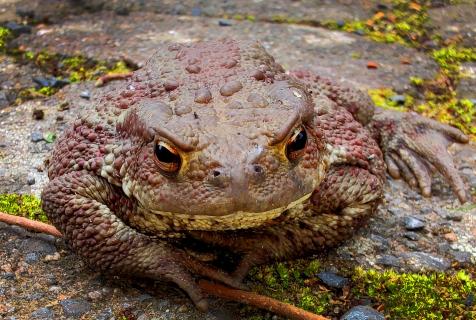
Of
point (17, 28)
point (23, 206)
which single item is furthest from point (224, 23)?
point (23, 206)

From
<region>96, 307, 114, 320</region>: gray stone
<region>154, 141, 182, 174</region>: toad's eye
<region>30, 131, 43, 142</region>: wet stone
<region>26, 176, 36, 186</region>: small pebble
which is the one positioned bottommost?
<region>96, 307, 114, 320</region>: gray stone

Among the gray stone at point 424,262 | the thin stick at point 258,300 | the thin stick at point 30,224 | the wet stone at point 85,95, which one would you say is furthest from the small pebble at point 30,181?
the gray stone at point 424,262

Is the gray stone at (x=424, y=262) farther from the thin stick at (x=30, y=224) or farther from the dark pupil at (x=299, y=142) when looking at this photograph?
the thin stick at (x=30, y=224)

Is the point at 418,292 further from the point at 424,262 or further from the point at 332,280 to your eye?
the point at 332,280

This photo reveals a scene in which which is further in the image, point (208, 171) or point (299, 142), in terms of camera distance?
point (299, 142)

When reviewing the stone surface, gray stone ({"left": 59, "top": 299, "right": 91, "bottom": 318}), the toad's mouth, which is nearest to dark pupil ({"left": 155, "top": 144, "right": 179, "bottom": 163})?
the toad's mouth

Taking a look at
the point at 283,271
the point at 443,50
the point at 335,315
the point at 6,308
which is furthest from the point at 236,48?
the point at 443,50

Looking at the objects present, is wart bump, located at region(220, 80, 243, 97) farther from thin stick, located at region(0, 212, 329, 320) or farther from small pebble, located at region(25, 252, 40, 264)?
small pebble, located at region(25, 252, 40, 264)
